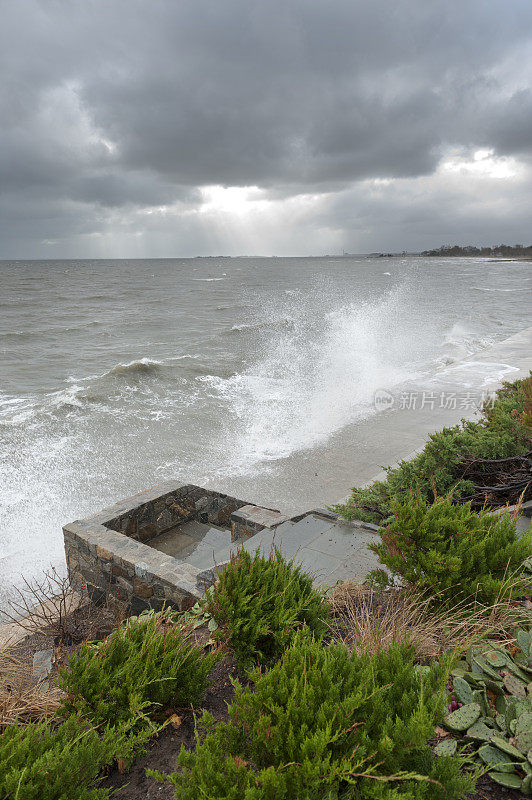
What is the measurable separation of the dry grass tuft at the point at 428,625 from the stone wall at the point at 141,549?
194 centimetres

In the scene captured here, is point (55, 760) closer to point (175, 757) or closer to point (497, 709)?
point (175, 757)

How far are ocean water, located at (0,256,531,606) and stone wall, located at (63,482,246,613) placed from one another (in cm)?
108

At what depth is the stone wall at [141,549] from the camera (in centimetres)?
481

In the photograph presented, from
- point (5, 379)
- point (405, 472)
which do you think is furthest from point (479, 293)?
point (405, 472)

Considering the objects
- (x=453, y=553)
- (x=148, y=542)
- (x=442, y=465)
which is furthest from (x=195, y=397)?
(x=453, y=553)

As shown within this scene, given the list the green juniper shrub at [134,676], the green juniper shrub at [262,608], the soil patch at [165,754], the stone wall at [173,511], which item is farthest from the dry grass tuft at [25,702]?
the stone wall at [173,511]

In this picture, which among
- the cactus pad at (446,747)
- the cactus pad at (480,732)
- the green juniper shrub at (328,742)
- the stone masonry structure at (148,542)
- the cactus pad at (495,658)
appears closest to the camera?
the green juniper shrub at (328,742)

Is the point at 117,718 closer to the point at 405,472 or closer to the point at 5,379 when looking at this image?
the point at 405,472

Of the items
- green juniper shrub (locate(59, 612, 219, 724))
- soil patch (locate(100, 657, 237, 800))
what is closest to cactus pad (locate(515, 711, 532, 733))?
soil patch (locate(100, 657, 237, 800))

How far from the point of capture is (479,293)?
152ft

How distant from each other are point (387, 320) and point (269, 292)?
83.9ft

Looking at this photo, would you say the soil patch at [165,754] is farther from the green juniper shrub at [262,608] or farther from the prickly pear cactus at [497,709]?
the prickly pear cactus at [497,709]

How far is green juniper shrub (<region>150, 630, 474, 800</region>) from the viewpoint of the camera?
166 cm

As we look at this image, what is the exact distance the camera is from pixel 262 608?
3055mm
